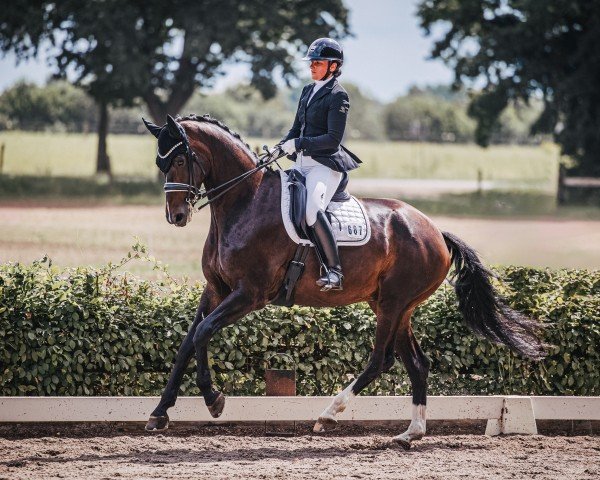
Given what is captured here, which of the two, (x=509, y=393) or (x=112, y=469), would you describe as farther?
(x=509, y=393)

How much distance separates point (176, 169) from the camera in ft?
25.9

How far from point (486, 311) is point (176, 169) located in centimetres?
300

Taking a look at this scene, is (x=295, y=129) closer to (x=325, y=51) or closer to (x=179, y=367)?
(x=325, y=51)

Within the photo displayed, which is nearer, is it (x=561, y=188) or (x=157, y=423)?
(x=157, y=423)

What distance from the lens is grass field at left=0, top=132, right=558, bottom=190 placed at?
1941 inches

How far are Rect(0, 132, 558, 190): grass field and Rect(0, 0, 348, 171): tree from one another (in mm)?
4257

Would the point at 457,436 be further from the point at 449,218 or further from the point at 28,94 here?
the point at 28,94

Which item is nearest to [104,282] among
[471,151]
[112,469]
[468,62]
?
[112,469]

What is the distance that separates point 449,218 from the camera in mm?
Result: 31281

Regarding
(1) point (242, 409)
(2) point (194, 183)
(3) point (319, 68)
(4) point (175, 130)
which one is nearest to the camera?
(4) point (175, 130)

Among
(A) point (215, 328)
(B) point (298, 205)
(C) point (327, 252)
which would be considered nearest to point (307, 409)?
(A) point (215, 328)

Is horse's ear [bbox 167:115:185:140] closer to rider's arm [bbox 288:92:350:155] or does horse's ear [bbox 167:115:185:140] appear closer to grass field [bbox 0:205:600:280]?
rider's arm [bbox 288:92:350:155]

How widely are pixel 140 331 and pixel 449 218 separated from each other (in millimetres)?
23333

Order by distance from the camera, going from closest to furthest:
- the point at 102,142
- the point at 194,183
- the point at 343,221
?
1. the point at 194,183
2. the point at 343,221
3. the point at 102,142
